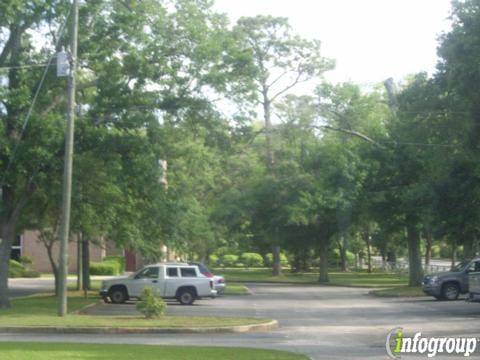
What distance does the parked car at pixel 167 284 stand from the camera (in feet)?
105

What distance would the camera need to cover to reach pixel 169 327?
2155cm

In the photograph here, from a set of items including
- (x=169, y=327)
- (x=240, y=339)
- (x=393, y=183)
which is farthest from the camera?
(x=393, y=183)

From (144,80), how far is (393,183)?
19918 mm

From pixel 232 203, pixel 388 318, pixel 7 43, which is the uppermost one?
pixel 7 43

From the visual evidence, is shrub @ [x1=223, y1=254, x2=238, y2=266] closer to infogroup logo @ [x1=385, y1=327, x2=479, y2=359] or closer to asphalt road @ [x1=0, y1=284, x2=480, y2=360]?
asphalt road @ [x1=0, y1=284, x2=480, y2=360]

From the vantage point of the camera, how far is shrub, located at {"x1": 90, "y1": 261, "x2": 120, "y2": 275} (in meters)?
60.8

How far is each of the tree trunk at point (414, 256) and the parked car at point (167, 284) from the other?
15.3 m

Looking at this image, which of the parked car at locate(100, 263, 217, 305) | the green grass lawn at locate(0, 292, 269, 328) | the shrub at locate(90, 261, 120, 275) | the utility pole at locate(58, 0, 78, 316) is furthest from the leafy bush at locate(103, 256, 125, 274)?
the utility pole at locate(58, 0, 78, 316)

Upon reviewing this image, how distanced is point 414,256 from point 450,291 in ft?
37.8

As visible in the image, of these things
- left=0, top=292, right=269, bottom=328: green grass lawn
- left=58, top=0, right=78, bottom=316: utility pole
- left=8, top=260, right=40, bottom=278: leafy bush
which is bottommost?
left=0, top=292, right=269, bottom=328: green grass lawn

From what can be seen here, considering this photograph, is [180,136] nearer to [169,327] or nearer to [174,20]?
[174,20]

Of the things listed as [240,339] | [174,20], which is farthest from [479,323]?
[174,20]

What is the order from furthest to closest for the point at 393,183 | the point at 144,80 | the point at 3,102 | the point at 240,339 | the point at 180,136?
the point at 393,183 → the point at 180,136 → the point at 144,80 → the point at 3,102 → the point at 240,339

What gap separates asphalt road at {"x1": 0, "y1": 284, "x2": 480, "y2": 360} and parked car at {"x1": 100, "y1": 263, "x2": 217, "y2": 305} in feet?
2.22
